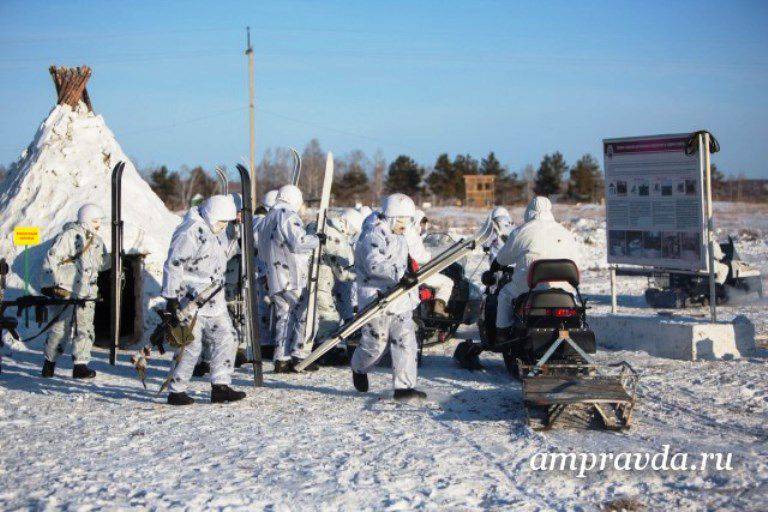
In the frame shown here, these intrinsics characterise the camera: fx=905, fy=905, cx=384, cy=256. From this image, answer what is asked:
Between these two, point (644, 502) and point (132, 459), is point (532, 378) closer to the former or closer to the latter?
point (644, 502)

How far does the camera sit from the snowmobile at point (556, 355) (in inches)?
260

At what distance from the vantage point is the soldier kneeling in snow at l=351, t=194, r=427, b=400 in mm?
7949

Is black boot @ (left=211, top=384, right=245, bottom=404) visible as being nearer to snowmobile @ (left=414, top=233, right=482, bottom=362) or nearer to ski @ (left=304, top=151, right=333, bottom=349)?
ski @ (left=304, top=151, right=333, bottom=349)

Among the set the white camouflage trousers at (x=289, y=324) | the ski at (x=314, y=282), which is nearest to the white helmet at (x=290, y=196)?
the ski at (x=314, y=282)

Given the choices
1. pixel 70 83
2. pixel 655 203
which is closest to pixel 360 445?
pixel 655 203

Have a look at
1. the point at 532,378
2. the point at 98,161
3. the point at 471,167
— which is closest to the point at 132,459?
the point at 532,378

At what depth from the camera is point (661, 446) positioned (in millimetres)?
6059

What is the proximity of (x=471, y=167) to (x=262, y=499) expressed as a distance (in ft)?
188

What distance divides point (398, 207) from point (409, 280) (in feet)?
2.33

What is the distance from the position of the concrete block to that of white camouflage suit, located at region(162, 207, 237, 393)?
4909mm

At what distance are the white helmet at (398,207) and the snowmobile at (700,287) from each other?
820 centimetres

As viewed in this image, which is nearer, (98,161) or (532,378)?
(532,378)

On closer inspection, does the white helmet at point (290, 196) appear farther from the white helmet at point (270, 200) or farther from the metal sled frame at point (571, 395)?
the metal sled frame at point (571, 395)

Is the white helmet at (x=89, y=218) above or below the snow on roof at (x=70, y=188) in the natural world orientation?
below
